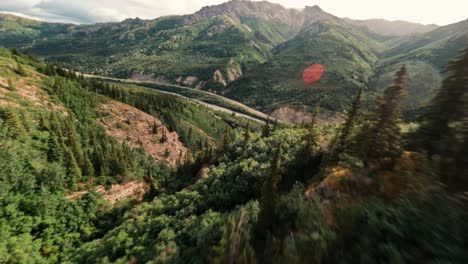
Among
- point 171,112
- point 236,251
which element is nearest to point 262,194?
point 236,251

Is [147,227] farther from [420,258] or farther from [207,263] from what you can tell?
[420,258]

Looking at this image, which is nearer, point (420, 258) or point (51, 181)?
point (420, 258)

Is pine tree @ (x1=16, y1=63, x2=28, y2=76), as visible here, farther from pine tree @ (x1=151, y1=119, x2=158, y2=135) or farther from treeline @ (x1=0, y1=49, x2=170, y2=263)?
pine tree @ (x1=151, y1=119, x2=158, y2=135)

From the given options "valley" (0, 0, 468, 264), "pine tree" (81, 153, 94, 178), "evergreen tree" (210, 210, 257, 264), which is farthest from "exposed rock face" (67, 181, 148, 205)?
"evergreen tree" (210, 210, 257, 264)

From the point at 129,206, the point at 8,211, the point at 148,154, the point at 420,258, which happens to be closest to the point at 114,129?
the point at 148,154

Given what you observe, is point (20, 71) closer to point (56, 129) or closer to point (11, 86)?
point (11, 86)

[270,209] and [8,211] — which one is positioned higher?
[270,209]
